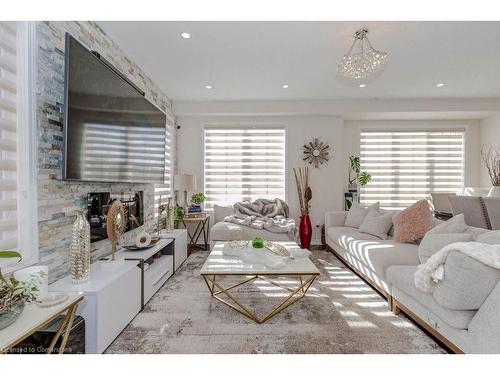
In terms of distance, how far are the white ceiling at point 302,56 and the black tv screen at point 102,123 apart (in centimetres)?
59

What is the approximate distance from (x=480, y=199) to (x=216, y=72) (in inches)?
145

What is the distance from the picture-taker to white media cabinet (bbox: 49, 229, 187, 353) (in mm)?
1550

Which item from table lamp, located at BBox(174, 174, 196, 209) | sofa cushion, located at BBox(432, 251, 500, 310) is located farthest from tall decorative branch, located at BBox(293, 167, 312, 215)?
sofa cushion, located at BBox(432, 251, 500, 310)

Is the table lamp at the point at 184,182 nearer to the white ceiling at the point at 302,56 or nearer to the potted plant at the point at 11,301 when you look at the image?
the white ceiling at the point at 302,56

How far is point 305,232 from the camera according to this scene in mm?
4367

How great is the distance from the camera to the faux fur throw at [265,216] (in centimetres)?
393

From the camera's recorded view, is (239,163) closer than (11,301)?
No

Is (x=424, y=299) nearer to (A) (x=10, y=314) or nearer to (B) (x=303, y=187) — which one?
(A) (x=10, y=314)

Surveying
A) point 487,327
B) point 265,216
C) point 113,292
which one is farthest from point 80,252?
point 265,216

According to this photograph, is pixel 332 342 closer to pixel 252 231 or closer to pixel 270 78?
pixel 252 231

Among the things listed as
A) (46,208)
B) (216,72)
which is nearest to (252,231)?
(216,72)

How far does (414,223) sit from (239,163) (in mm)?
3093

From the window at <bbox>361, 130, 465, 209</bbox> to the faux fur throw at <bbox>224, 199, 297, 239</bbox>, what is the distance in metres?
2.02

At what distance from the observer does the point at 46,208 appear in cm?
174
